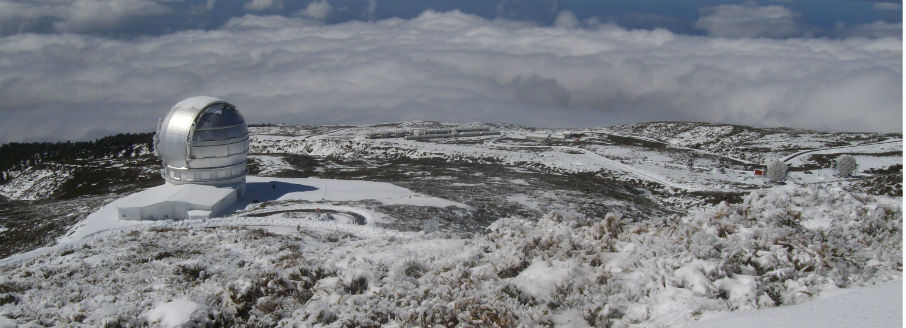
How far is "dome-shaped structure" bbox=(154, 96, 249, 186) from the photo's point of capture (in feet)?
107

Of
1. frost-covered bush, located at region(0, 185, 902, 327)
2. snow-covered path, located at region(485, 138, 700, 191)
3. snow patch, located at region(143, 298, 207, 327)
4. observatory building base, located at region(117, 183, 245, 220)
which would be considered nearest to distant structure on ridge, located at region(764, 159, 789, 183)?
snow-covered path, located at region(485, 138, 700, 191)

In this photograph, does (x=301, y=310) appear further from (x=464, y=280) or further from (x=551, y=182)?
(x=551, y=182)

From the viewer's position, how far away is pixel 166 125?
109 ft

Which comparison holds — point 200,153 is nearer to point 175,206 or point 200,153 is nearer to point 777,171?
point 175,206

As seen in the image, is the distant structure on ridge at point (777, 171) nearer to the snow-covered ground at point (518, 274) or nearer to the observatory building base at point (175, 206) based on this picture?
the snow-covered ground at point (518, 274)

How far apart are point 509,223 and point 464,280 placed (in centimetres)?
455

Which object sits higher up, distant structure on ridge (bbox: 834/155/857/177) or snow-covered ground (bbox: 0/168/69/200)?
distant structure on ridge (bbox: 834/155/857/177)

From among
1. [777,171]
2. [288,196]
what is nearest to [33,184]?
[288,196]

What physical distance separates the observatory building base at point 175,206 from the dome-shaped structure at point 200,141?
198cm

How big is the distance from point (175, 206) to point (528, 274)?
90.6ft

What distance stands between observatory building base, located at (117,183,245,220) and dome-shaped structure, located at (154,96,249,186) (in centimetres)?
198

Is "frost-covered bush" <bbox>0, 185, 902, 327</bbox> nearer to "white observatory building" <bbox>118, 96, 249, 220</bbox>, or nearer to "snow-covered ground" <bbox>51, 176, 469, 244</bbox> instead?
"snow-covered ground" <bbox>51, 176, 469, 244</bbox>

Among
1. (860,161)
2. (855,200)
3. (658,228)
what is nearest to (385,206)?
(658,228)

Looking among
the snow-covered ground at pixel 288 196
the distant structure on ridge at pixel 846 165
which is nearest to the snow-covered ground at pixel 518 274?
the snow-covered ground at pixel 288 196
